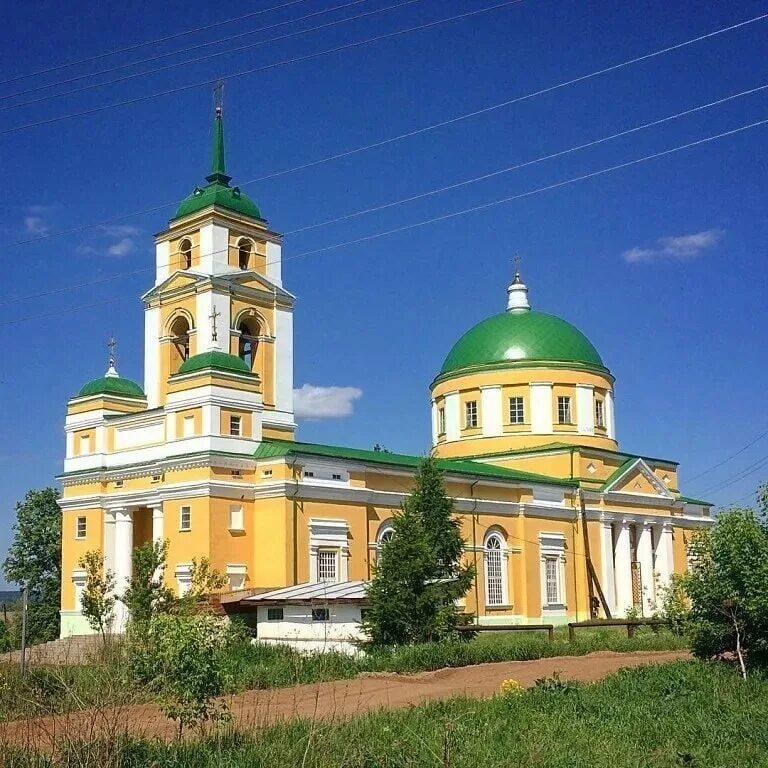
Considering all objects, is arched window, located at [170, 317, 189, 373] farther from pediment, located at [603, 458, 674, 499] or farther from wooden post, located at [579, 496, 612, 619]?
pediment, located at [603, 458, 674, 499]

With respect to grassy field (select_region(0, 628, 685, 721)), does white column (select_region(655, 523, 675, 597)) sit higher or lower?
higher

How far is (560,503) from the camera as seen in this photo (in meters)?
45.2

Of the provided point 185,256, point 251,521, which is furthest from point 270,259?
point 251,521

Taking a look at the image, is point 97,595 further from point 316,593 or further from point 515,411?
point 515,411

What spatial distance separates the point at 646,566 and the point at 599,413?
738cm

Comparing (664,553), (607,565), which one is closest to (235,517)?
(607,565)

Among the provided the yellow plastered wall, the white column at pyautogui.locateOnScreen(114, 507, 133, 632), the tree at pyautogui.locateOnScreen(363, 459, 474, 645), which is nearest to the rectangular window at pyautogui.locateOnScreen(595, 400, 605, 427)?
the tree at pyautogui.locateOnScreen(363, 459, 474, 645)

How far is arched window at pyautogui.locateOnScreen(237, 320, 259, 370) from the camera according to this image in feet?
125

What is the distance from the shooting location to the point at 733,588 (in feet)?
63.0

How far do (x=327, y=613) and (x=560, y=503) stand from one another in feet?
60.3

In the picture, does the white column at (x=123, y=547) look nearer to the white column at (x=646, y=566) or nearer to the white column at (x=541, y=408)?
the white column at (x=541, y=408)

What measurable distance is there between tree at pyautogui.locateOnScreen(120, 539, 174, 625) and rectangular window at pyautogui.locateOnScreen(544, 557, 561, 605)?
59.9 feet

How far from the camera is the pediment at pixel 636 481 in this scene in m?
47.4

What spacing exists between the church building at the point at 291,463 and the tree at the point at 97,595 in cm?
84
